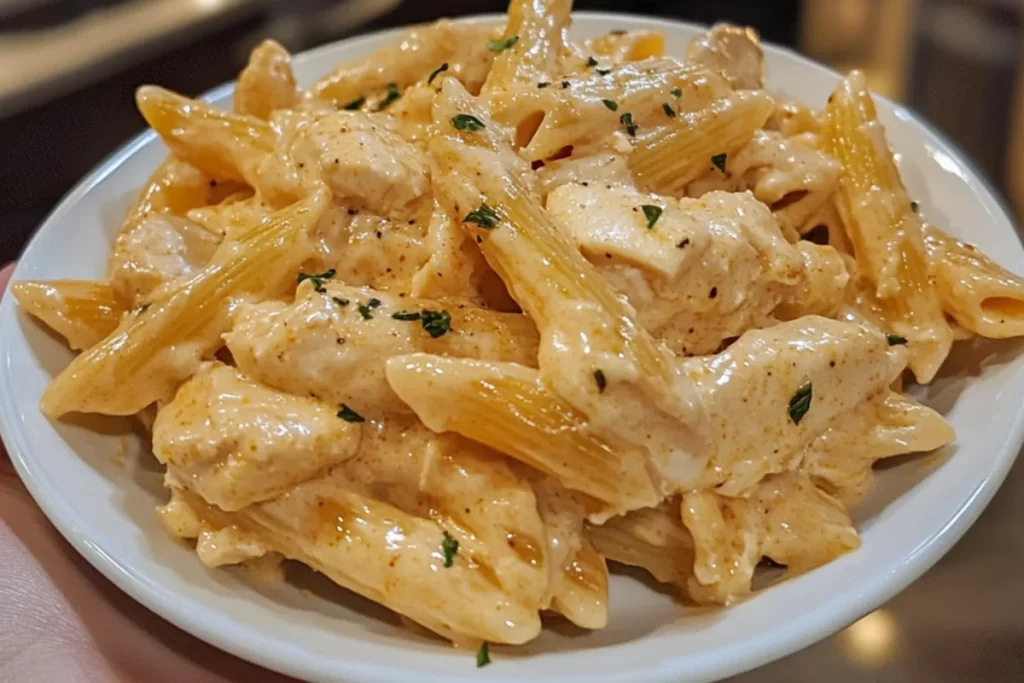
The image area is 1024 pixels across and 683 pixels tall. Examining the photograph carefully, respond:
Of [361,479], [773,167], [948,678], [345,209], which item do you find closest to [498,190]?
[345,209]

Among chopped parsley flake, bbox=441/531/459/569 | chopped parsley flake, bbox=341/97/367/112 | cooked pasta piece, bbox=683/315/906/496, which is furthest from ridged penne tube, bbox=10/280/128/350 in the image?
cooked pasta piece, bbox=683/315/906/496

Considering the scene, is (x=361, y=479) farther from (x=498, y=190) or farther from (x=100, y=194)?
(x=100, y=194)

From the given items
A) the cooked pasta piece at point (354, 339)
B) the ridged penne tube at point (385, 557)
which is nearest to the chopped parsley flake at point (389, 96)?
the cooked pasta piece at point (354, 339)

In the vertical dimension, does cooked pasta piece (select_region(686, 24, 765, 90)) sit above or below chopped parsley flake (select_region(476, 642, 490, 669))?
above

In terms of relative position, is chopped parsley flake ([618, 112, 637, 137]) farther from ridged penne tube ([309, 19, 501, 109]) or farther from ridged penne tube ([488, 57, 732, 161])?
ridged penne tube ([309, 19, 501, 109])

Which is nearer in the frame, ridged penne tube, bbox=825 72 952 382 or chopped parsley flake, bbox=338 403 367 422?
chopped parsley flake, bbox=338 403 367 422

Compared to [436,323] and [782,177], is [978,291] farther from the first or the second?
[436,323]
